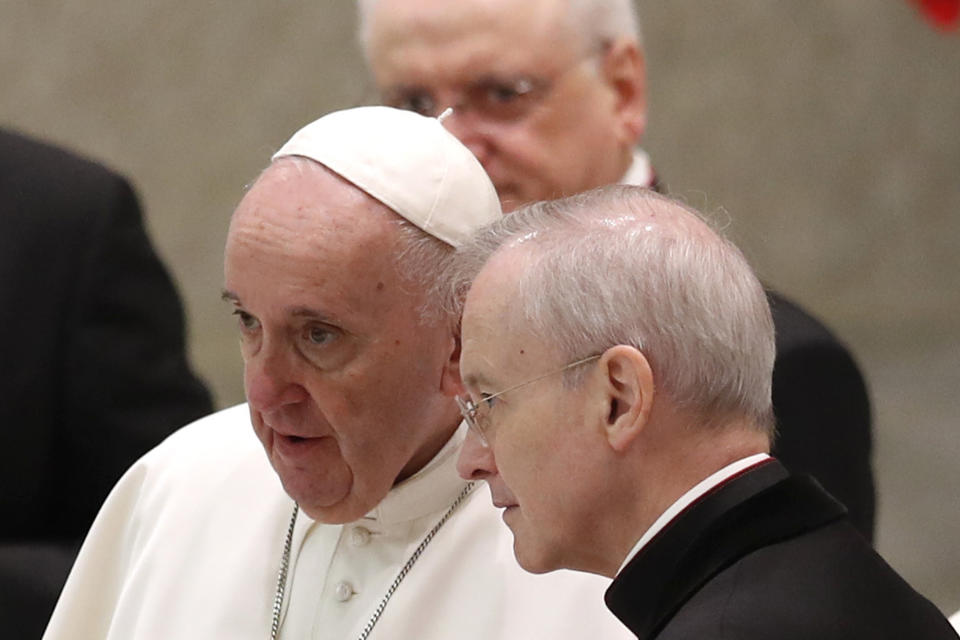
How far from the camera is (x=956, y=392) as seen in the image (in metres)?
8.21

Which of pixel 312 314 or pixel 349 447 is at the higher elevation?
pixel 312 314

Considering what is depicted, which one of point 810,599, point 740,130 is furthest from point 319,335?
point 740,130

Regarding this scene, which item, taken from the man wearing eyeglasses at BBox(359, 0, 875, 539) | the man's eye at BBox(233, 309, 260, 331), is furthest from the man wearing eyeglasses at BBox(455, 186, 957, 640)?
the man wearing eyeglasses at BBox(359, 0, 875, 539)

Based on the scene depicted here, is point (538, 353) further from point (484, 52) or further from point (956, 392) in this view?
point (956, 392)

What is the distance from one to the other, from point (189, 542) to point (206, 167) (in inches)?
208

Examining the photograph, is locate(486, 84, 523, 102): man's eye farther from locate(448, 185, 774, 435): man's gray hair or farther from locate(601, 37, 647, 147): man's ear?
locate(448, 185, 774, 435): man's gray hair

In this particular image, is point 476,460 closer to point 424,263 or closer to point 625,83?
point 424,263

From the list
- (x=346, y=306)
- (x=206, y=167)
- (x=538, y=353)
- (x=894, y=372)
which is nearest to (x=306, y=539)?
(x=346, y=306)

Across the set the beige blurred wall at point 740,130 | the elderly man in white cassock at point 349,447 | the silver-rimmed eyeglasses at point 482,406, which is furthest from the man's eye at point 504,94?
the beige blurred wall at point 740,130

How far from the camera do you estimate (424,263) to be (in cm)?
254

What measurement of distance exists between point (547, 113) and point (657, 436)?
1.50 m

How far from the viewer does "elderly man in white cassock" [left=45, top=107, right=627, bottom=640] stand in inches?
98.5

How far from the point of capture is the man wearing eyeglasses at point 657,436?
6.73 ft

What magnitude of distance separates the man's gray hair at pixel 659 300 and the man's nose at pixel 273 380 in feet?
1.45
